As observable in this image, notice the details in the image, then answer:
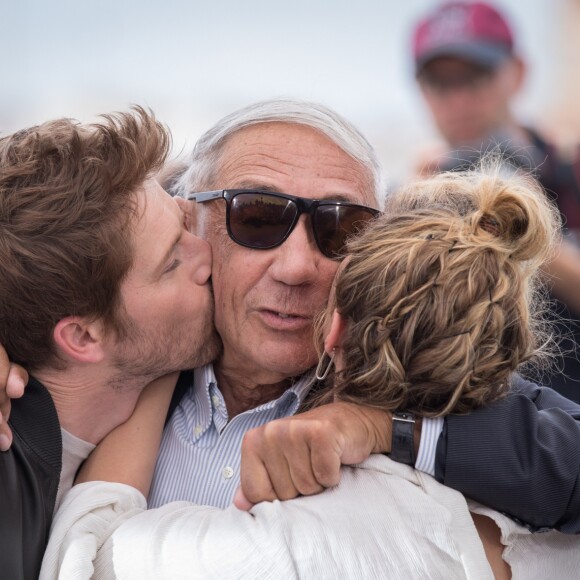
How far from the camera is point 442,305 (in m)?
1.79

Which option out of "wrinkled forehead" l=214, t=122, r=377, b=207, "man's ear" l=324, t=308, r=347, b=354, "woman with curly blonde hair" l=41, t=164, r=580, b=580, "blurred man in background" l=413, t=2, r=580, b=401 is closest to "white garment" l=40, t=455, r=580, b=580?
"woman with curly blonde hair" l=41, t=164, r=580, b=580

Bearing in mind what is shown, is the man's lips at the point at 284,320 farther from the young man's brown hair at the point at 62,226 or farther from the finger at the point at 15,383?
the finger at the point at 15,383

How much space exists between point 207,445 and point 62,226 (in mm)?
721

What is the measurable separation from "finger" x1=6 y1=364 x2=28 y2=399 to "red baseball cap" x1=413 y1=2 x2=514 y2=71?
295 centimetres

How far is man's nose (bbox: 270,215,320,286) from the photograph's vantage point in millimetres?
2316

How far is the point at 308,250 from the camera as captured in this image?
2336 millimetres

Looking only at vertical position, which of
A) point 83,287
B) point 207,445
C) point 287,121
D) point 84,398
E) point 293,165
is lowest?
point 207,445

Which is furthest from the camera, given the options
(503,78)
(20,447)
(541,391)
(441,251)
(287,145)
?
(503,78)

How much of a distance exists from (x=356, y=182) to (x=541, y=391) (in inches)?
30.5

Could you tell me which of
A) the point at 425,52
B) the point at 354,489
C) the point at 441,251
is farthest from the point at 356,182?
the point at 425,52

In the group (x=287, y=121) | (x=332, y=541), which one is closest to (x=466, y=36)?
(x=287, y=121)

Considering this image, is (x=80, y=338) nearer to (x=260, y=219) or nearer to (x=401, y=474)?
(x=260, y=219)

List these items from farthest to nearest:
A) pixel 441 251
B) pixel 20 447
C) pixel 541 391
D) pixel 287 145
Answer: pixel 287 145
pixel 541 391
pixel 20 447
pixel 441 251

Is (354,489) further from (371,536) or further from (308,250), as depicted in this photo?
(308,250)
